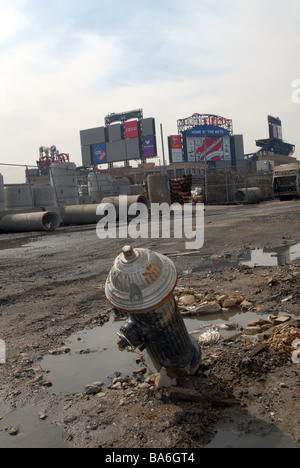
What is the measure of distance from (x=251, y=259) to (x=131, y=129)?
2333 inches

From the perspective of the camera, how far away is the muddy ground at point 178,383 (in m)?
2.73

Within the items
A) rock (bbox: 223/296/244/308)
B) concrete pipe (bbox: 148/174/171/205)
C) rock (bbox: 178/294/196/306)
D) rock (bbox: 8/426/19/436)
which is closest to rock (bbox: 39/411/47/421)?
rock (bbox: 8/426/19/436)

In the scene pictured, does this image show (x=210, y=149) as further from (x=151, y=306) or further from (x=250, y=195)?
(x=151, y=306)

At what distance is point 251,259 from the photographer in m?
8.33

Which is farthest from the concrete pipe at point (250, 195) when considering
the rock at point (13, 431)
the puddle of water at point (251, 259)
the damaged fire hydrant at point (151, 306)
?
the rock at point (13, 431)

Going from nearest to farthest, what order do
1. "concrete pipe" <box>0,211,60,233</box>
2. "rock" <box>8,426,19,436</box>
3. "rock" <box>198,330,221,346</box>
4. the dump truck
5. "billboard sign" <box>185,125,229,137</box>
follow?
1. "rock" <box>8,426,19,436</box>
2. "rock" <box>198,330,221,346</box>
3. "concrete pipe" <box>0,211,60,233</box>
4. the dump truck
5. "billboard sign" <box>185,125,229,137</box>

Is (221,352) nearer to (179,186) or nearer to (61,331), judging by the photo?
(61,331)

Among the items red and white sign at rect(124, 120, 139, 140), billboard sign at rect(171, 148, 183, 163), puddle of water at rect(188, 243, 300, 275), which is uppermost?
red and white sign at rect(124, 120, 139, 140)

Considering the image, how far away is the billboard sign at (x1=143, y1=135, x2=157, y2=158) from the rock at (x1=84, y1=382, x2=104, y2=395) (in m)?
61.4

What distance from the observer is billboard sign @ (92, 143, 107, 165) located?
222ft

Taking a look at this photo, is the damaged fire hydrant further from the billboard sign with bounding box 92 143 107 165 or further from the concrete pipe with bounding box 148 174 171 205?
the billboard sign with bounding box 92 143 107 165

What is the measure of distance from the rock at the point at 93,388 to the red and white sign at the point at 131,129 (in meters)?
63.1

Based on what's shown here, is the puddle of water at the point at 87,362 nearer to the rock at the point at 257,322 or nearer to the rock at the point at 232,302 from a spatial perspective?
the rock at the point at 257,322
